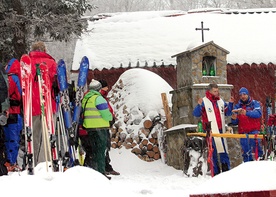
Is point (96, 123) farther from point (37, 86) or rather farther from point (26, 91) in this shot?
point (26, 91)

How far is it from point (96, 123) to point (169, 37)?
11.9 m

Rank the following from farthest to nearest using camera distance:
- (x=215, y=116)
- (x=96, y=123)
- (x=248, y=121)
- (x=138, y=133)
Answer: (x=138, y=133), (x=248, y=121), (x=215, y=116), (x=96, y=123)

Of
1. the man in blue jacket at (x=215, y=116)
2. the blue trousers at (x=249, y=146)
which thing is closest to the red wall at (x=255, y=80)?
the blue trousers at (x=249, y=146)

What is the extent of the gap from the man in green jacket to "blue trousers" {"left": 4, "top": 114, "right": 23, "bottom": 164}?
0.98 meters

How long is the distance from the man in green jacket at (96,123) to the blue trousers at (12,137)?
3.20ft

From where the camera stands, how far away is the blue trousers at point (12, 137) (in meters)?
9.69

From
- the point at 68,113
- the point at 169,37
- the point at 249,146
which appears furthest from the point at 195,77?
the point at 169,37

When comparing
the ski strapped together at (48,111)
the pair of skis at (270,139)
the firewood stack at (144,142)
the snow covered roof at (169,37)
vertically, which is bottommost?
the firewood stack at (144,142)

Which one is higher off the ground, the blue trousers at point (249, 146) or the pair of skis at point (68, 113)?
the pair of skis at point (68, 113)

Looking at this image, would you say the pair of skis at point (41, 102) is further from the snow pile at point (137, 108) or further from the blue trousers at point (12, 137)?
the snow pile at point (137, 108)

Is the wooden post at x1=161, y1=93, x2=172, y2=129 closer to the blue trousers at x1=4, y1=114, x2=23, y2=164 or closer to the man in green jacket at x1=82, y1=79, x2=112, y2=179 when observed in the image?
the man in green jacket at x1=82, y1=79, x2=112, y2=179

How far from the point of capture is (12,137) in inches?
384

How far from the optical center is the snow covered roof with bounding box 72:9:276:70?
66.2ft

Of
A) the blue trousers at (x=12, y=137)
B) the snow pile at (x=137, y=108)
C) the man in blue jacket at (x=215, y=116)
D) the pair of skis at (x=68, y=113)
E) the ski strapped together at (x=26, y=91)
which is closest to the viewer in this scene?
the ski strapped together at (x=26, y=91)
